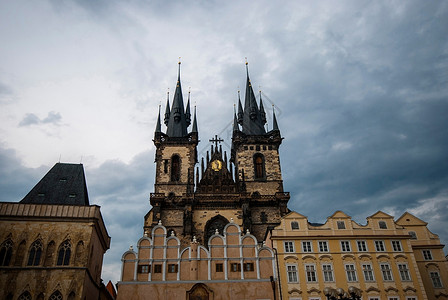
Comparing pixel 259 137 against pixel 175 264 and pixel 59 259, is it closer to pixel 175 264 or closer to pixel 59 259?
pixel 175 264

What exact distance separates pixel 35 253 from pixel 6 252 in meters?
1.72

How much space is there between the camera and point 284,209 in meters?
40.4

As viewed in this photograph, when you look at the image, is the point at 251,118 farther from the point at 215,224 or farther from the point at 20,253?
the point at 20,253

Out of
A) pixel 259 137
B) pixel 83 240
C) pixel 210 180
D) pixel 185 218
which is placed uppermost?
pixel 259 137

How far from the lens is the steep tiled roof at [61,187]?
27078 mm

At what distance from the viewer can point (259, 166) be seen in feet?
149

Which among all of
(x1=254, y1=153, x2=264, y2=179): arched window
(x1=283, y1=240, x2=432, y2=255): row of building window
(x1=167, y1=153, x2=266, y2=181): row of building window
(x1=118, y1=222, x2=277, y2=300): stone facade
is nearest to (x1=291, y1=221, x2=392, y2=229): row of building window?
(x1=283, y1=240, x2=432, y2=255): row of building window

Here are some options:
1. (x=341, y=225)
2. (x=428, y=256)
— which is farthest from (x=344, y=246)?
(x=428, y=256)

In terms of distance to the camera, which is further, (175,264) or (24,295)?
(175,264)

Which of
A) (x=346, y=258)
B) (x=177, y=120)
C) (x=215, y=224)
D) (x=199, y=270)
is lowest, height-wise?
(x=199, y=270)

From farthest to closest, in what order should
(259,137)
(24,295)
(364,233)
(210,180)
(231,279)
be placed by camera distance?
(259,137) < (210,180) < (364,233) < (231,279) < (24,295)

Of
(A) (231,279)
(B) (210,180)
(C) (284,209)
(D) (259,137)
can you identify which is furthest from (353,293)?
(D) (259,137)

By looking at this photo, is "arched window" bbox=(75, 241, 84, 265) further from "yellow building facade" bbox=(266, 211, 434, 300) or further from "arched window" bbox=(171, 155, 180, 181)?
"arched window" bbox=(171, 155, 180, 181)

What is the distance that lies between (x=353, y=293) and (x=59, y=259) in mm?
17846
